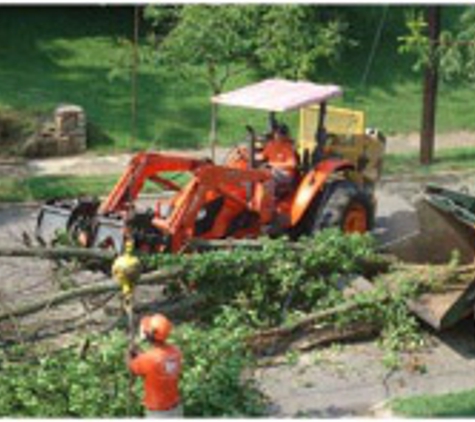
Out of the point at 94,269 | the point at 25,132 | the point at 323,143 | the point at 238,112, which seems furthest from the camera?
the point at 238,112

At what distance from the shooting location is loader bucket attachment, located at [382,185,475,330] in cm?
1102

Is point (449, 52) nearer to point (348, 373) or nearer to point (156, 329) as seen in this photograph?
point (348, 373)

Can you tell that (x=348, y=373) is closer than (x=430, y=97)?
Yes

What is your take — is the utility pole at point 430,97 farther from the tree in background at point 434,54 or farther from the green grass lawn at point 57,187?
the green grass lawn at point 57,187

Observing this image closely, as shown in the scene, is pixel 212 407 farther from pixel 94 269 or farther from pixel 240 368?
pixel 94 269

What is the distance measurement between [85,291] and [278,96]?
350cm

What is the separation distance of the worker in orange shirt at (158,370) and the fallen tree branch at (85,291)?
2218 millimetres

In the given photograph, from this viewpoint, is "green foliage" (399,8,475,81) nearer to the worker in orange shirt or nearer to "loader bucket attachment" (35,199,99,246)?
"loader bucket attachment" (35,199,99,246)

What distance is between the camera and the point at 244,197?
12414mm

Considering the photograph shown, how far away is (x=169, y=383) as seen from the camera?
831 centimetres

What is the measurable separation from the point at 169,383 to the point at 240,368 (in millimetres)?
1272

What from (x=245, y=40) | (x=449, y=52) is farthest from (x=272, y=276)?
(x=245, y=40)

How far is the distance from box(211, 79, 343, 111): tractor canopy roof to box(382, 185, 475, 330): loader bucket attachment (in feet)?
5.47

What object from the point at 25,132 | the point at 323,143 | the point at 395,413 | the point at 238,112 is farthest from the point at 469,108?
the point at 395,413
